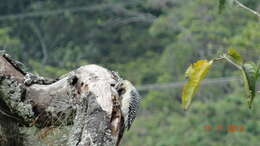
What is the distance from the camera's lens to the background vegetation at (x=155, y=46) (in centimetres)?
1612

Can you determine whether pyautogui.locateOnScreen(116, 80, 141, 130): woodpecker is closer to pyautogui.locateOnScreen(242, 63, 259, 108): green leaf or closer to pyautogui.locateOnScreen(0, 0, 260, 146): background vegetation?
pyautogui.locateOnScreen(242, 63, 259, 108): green leaf

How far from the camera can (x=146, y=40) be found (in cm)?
2345

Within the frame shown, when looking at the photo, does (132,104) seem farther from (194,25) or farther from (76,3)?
(76,3)

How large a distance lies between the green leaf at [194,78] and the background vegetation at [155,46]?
1177cm

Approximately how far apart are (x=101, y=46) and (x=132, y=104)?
20.0m

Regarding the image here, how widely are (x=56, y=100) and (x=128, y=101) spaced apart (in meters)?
0.34

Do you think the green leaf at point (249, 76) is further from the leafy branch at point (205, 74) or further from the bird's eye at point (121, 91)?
the bird's eye at point (121, 91)

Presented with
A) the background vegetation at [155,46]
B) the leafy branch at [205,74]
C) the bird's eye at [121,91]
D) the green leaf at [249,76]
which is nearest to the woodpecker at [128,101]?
the bird's eye at [121,91]

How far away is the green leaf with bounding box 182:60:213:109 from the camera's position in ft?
8.03

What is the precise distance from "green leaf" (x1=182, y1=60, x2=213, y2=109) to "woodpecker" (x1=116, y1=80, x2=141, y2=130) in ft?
0.97
